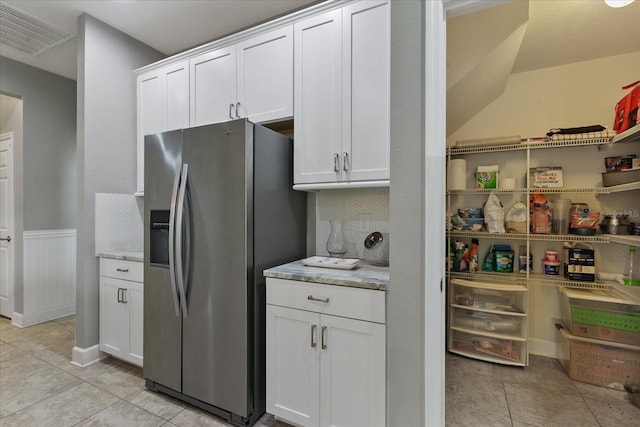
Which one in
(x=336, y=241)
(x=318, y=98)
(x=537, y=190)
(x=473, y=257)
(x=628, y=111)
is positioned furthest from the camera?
(x=473, y=257)

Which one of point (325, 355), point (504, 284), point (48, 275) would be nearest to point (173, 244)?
point (325, 355)

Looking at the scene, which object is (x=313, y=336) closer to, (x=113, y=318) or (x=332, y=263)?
(x=332, y=263)

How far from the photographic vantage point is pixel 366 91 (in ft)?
5.78

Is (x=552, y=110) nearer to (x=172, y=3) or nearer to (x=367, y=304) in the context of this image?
(x=367, y=304)

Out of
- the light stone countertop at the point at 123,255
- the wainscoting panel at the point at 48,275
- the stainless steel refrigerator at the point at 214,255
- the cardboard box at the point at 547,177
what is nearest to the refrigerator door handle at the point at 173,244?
the stainless steel refrigerator at the point at 214,255

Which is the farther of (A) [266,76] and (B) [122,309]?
(B) [122,309]

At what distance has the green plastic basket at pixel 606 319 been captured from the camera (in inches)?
83.9

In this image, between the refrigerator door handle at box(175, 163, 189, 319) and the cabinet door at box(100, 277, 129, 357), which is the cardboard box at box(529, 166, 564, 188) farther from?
the cabinet door at box(100, 277, 129, 357)

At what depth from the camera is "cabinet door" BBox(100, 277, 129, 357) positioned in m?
2.32

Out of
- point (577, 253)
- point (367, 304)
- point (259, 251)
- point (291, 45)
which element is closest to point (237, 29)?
point (291, 45)

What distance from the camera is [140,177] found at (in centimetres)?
280

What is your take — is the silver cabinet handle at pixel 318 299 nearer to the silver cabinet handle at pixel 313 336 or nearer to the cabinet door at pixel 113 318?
the silver cabinet handle at pixel 313 336

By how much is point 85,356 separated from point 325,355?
2157 millimetres

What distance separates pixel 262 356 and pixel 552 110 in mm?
3163
